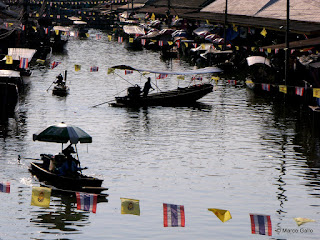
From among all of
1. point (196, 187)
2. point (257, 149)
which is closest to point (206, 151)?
point (257, 149)

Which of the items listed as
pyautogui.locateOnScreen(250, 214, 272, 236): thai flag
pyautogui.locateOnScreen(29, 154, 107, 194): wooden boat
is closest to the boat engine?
pyautogui.locateOnScreen(29, 154, 107, 194): wooden boat

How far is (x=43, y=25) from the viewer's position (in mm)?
103188

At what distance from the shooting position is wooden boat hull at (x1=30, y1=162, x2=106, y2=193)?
27969 millimetres

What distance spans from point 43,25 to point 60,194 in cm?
7658

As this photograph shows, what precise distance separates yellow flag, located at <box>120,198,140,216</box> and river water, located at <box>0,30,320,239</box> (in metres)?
3.97

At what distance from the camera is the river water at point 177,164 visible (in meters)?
26.4

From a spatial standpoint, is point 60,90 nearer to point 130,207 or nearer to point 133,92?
point 133,92

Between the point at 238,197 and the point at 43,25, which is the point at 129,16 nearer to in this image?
the point at 43,25

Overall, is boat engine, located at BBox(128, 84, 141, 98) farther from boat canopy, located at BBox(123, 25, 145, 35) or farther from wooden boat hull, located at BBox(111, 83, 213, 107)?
boat canopy, located at BBox(123, 25, 145, 35)

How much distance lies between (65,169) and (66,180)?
537 millimetres

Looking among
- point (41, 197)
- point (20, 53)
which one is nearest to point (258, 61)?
point (20, 53)

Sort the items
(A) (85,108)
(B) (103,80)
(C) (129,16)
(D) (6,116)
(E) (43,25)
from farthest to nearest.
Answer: (C) (129,16)
(E) (43,25)
(B) (103,80)
(A) (85,108)
(D) (6,116)

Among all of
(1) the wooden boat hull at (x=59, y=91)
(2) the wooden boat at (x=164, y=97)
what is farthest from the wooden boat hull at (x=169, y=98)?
(1) the wooden boat hull at (x=59, y=91)

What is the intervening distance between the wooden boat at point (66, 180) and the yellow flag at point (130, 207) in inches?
256
